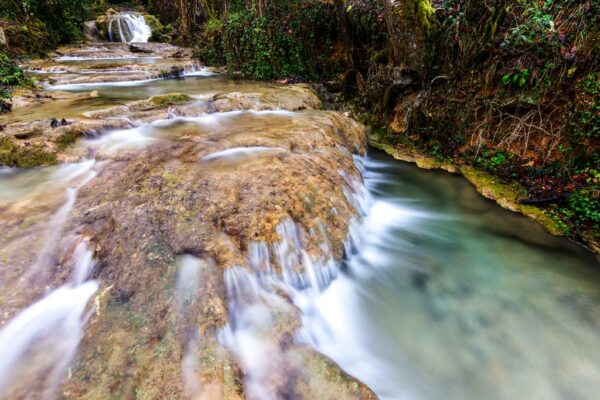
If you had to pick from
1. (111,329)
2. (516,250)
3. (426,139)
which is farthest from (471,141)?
(111,329)

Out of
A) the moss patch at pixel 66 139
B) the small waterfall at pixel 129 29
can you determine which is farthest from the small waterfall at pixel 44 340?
the small waterfall at pixel 129 29

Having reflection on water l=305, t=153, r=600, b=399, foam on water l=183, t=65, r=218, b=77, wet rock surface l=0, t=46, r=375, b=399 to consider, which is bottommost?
reflection on water l=305, t=153, r=600, b=399

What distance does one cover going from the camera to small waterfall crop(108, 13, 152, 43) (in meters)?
16.9

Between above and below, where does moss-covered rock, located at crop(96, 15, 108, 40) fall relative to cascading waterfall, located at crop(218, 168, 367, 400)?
above

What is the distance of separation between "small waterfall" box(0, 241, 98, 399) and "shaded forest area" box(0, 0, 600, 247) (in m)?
5.02

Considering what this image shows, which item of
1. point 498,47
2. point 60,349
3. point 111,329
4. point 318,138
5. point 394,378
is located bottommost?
point 394,378

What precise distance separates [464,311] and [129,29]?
70.9ft

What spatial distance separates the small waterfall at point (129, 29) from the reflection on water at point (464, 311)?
1952 centimetres

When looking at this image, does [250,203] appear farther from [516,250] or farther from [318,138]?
[516,250]

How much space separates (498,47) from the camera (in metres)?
4.61

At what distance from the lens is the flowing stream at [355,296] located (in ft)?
6.43

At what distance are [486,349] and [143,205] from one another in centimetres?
322

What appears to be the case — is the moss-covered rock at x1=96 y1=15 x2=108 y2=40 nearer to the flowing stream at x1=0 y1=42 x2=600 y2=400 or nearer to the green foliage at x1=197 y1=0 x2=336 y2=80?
the green foliage at x1=197 y1=0 x2=336 y2=80

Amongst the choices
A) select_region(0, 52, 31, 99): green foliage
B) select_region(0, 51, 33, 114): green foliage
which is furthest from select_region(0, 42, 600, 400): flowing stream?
select_region(0, 52, 31, 99): green foliage
